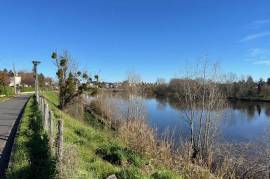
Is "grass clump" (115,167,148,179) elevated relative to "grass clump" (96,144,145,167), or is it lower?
elevated

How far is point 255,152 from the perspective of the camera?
14.4m

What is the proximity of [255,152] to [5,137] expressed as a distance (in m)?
12.0

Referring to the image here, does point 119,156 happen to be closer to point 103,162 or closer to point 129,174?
point 103,162

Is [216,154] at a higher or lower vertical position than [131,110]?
lower

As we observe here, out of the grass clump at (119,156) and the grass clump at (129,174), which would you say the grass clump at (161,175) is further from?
the grass clump at (119,156)

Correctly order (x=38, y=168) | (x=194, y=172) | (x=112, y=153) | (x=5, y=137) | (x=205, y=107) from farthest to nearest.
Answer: (x=205, y=107) < (x=5, y=137) < (x=112, y=153) < (x=194, y=172) < (x=38, y=168)

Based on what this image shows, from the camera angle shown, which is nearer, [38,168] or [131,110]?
[38,168]

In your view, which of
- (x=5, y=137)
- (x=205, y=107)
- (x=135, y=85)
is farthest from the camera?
(x=135, y=85)

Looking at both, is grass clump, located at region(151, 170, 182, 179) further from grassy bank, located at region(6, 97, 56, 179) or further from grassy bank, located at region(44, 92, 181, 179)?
grassy bank, located at region(6, 97, 56, 179)

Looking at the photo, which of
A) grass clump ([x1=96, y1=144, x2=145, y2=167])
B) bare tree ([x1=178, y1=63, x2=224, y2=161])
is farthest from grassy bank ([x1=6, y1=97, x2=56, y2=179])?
bare tree ([x1=178, y1=63, x2=224, y2=161])

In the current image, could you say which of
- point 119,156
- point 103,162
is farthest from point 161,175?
point 119,156

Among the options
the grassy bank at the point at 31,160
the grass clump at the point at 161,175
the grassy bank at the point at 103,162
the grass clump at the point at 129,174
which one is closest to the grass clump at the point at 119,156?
the grassy bank at the point at 103,162

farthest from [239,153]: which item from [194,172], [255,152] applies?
[194,172]

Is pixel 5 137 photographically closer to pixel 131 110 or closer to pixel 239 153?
pixel 239 153
